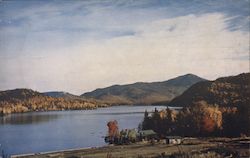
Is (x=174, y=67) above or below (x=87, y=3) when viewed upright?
below

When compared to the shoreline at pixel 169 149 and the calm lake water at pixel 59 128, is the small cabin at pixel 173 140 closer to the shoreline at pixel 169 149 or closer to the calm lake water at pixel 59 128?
the shoreline at pixel 169 149

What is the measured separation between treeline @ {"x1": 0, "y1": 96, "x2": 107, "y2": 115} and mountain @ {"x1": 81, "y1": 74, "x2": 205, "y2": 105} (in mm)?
112

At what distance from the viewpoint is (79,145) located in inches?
200

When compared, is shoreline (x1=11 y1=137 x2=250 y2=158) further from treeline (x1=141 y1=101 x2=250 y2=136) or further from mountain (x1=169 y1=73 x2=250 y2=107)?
mountain (x1=169 y1=73 x2=250 y2=107)

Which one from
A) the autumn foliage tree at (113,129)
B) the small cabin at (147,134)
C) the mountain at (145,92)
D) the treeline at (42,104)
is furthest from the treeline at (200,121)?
the treeline at (42,104)

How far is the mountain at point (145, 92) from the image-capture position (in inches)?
209

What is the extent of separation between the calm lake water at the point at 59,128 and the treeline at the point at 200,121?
0.64ft

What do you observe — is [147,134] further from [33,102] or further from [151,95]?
[33,102]

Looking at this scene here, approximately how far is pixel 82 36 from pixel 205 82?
1.35 metres

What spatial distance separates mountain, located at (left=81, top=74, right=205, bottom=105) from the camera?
17.4 ft

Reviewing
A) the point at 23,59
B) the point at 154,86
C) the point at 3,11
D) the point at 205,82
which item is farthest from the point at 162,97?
the point at 3,11

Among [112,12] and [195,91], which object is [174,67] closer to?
[195,91]

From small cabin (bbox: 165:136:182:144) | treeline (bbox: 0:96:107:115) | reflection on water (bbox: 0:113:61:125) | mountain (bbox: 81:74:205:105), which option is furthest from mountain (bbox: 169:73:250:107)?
reflection on water (bbox: 0:113:61:125)

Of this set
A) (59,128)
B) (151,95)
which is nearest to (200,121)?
(151,95)
